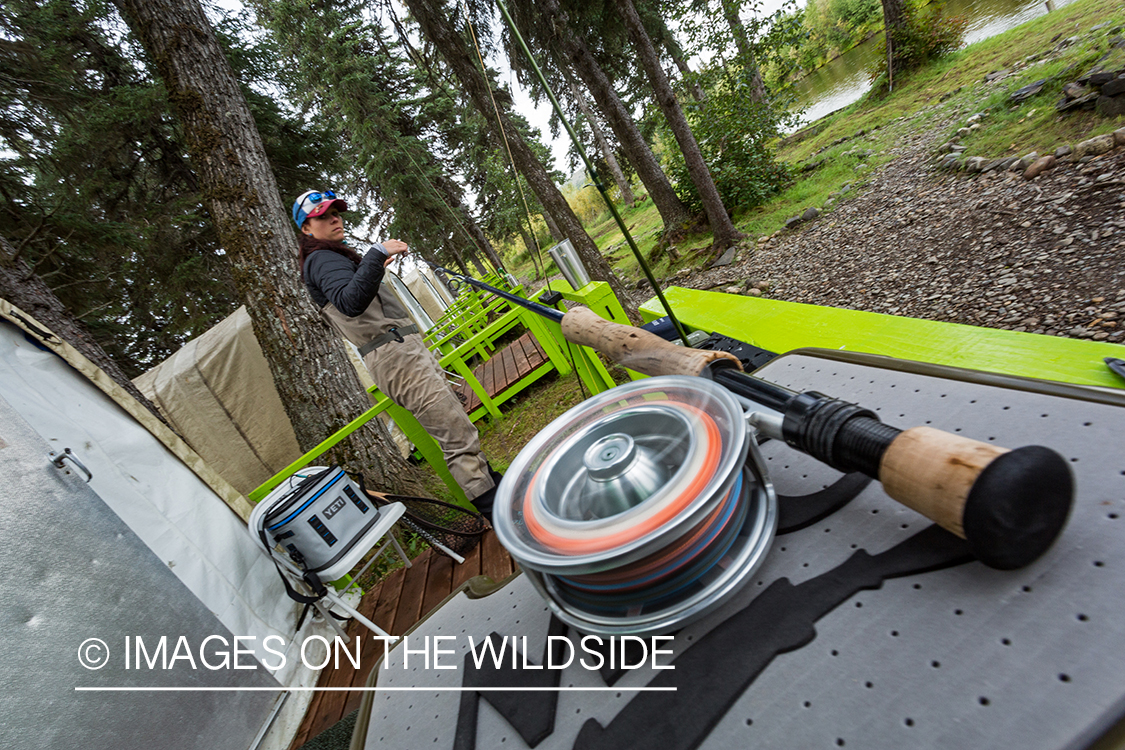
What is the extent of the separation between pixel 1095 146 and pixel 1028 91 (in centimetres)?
273

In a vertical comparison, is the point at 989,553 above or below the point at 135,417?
below

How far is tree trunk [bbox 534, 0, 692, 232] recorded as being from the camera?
8.21 meters

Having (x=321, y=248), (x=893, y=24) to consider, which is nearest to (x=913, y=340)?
(x=321, y=248)

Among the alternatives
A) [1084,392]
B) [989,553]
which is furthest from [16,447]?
[1084,392]

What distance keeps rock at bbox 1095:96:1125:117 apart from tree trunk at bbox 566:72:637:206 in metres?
17.2

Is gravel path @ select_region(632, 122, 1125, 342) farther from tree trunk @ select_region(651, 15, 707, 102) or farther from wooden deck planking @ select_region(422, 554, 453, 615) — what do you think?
tree trunk @ select_region(651, 15, 707, 102)

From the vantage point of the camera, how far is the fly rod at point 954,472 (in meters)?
0.62

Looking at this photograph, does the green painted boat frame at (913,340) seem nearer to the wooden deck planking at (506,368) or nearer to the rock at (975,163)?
the wooden deck planking at (506,368)

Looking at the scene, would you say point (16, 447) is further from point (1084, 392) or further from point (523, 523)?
point (1084, 392)

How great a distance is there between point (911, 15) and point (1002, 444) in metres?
16.2

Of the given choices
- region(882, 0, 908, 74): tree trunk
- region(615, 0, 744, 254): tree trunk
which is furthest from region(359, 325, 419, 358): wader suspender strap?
region(882, 0, 908, 74): tree trunk

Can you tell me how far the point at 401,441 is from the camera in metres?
6.46

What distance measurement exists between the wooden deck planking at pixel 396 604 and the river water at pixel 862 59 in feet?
43.9

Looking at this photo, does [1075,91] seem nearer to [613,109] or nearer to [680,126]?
[680,126]
